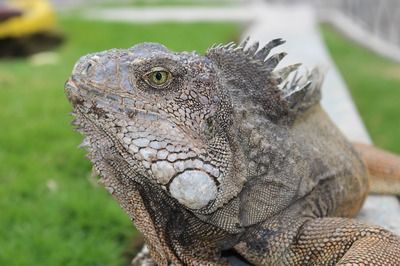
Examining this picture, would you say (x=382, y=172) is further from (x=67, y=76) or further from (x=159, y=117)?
(x=67, y=76)

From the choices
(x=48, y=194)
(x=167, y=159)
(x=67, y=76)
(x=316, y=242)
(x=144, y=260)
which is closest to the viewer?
(x=167, y=159)

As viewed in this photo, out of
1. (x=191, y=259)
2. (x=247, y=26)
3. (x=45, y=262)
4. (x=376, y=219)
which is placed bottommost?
(x=376, y=219)

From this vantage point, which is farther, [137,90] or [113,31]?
[113,31]

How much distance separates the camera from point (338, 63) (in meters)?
10.4

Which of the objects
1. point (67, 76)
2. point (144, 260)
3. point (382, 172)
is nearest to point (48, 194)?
point (144, 260)

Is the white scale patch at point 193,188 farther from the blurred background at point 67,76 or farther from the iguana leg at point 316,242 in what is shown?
the blurred background at point 67,76

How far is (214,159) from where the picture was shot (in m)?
2.23

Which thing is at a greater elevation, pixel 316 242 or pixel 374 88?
pixel 374 88

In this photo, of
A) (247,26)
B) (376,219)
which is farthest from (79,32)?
(376,219)

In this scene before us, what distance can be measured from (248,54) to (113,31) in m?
9.74

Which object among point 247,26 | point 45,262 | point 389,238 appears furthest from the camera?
point 247,26

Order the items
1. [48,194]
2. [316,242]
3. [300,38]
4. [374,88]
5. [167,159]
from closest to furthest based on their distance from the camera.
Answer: [167,159] < [316,242] < [48,194] < [374,88] < [300,38]

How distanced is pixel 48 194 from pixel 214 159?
A: 9.79 ft

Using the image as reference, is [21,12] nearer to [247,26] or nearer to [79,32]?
[79,32]
